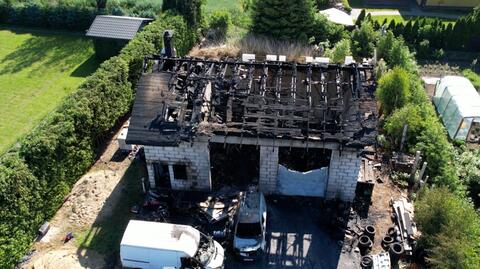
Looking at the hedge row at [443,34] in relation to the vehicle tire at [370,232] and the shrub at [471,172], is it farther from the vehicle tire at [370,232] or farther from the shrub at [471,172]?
the vehicle tire at [370,232]

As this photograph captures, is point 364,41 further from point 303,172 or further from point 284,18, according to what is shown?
point 303,172

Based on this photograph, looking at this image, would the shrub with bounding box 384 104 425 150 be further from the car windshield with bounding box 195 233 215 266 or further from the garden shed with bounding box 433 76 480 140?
the car windshield with bounding box 195 233 215 266

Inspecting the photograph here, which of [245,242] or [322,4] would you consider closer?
[245,242]

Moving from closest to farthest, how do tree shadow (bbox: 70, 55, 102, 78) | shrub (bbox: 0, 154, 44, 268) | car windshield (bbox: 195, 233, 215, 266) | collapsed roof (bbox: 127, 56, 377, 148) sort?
car windshield (bbox: 195, 233, 215, 266) < shrub (bbox: 0, 154, 44, 268) < collapsed roof (bbox: 127, 56, 377, 148) < tree shadow (bbox: 70, 55, 102, 78)

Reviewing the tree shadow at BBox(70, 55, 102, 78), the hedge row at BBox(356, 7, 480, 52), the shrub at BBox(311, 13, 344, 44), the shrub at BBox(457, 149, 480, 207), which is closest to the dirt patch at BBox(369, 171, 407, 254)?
the shrub at BBox(457, 149, 480, 207)

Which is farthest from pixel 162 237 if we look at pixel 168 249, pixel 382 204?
pixel 382 204

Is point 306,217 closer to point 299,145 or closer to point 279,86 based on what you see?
point 299,145

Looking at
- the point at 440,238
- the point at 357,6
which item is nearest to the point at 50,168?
the point at 440,238
